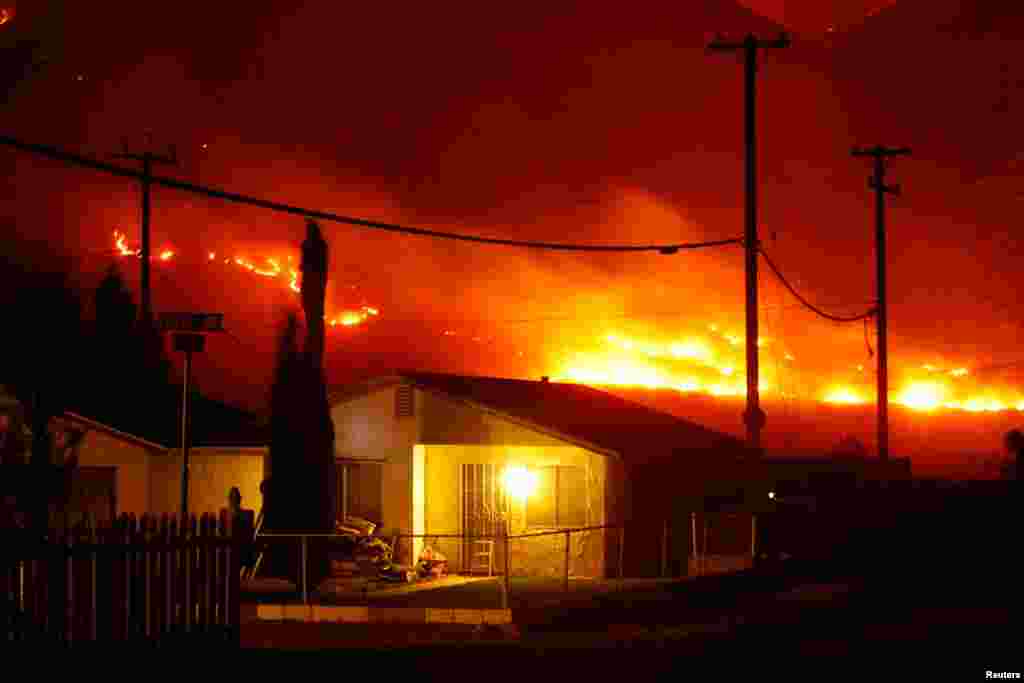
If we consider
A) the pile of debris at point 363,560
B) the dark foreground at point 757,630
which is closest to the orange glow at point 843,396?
the pile of debris at point 363,560

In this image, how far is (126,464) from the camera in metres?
27.9

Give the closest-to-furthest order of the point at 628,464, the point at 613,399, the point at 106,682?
the point at 106,682 < the point at 628,464 < the point at 613,399

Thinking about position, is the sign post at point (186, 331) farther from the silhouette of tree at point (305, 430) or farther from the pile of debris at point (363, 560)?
the pile of debris at point (363, 560)

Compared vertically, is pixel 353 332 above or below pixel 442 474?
above

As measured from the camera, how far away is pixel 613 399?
30.3 meters

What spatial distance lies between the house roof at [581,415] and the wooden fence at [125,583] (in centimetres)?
1103

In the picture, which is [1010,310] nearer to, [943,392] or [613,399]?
[943,392]

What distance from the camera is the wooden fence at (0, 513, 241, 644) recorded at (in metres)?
12.0

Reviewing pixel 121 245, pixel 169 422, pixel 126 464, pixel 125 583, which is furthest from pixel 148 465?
pixel 121 245

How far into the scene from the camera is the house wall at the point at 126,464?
1092 inches

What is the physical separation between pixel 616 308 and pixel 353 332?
9.69 metres

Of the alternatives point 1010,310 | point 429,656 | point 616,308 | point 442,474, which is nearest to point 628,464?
point 442,474

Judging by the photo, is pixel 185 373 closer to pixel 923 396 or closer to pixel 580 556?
pixel 580 556

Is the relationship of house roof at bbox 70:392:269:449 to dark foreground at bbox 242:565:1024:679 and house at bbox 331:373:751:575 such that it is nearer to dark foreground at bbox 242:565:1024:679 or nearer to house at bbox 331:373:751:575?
house at bbox 331:373:751:575
